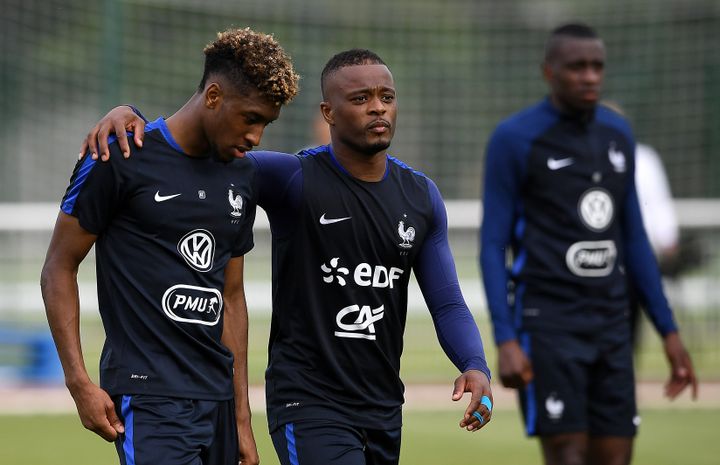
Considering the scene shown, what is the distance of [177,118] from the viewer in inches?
201

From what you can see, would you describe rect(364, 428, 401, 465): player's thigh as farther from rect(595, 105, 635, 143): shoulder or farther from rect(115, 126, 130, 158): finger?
rect(595, 105, 635, 143): shoulder

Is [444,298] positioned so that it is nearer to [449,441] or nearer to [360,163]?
[360,163]

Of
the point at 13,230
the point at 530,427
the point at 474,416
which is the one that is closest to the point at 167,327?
the point at 474,416

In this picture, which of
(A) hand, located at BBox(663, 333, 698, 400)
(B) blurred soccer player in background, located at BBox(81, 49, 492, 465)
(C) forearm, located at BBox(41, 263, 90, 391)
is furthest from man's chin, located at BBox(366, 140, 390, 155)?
(A) hand, located at BBox(663, 333, 698, 400)

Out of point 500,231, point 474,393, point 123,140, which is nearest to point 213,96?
point 123,140

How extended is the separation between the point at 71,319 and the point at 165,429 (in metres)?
0.49

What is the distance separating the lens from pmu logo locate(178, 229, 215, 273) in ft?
16.4

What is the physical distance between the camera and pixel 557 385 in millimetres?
6676

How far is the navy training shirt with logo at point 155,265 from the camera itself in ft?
16.1

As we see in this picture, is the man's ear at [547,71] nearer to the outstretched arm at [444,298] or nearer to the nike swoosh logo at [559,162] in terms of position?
the nike swoosh logo at [559,162]

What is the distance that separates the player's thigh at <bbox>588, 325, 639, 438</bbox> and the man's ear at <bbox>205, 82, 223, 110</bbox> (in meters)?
2.56

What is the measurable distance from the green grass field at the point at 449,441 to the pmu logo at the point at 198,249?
4.22m

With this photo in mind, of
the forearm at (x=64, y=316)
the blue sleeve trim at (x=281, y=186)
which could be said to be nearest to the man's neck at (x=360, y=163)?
the blue sleeve trim at (x=281, y=186)

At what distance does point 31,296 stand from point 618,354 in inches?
411
